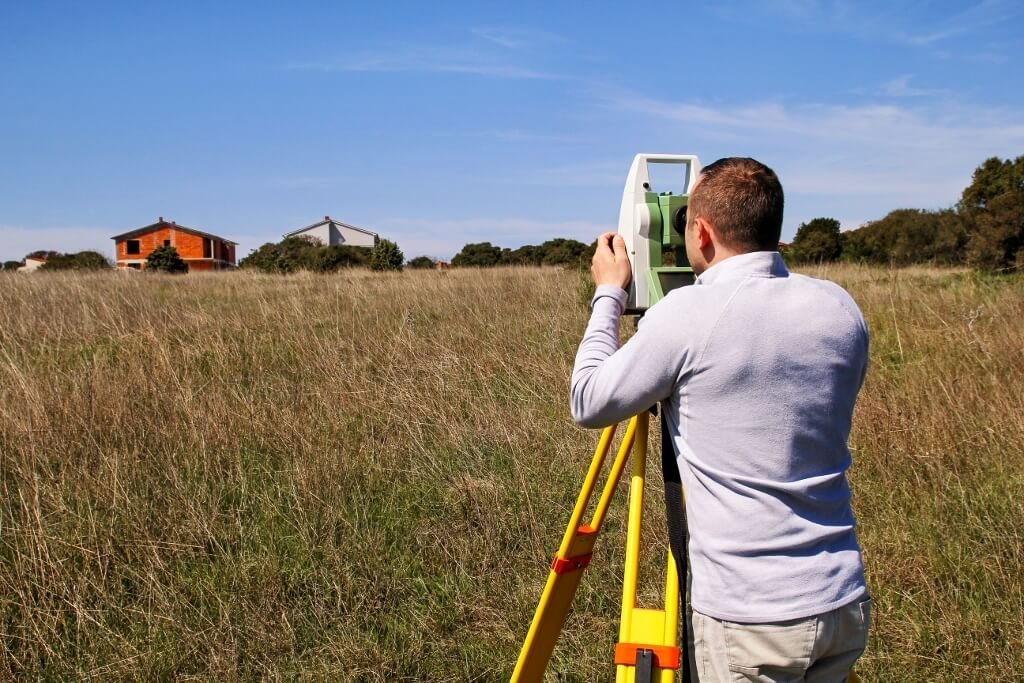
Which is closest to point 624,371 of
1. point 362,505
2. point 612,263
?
point 612,263

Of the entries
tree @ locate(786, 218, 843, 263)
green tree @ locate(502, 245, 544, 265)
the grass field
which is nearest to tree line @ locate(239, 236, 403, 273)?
green tree @ locate(502, 245, 544, 265)

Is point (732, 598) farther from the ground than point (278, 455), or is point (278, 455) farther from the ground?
point (732, 598)

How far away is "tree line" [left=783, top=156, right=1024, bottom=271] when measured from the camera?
11539 millimetres

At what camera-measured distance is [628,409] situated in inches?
54.0

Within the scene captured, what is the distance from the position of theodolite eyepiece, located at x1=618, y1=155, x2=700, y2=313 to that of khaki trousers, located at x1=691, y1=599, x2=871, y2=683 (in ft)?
2.20

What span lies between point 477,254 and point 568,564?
22489 mm

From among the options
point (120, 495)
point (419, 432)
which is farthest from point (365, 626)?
point (419, 432)

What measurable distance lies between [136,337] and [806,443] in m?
5.42

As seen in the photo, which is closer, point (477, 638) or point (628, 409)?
point (628, 409)

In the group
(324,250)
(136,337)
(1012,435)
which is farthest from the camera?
(324,250)

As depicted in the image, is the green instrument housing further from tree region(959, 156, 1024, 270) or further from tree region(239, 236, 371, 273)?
tree region(239, 236, 371, 273)

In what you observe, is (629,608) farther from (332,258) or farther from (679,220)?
(332,258)

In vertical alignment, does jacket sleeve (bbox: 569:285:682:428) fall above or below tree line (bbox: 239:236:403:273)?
below

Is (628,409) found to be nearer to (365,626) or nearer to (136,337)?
(365,626)
